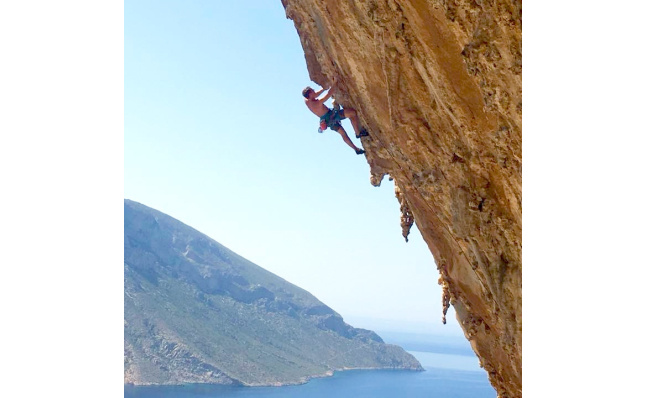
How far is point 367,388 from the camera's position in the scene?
71.9 metres

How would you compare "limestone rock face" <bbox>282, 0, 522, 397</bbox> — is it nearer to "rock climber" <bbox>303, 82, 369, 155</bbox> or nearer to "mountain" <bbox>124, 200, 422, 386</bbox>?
"rock climber" <bbox>303, 82, 369, 155</bbox>

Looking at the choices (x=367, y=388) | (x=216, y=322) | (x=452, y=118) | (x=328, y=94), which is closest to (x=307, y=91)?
(x=328, y=94)

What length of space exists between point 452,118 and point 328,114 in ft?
8.63

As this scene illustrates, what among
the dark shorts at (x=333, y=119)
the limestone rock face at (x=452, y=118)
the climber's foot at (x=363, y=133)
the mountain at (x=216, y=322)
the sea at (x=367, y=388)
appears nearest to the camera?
the limestone rock face at (x=452, y=118)

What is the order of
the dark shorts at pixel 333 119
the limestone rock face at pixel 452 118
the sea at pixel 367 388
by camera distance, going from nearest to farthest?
1. the limestone rock face at pixel 452 118
2. the dark shorts at pixel 333 119
3. the sea at pixel 367 388

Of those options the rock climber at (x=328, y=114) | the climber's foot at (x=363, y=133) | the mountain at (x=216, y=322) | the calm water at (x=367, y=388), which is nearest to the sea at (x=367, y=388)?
the calm water at (x=367, y=388)

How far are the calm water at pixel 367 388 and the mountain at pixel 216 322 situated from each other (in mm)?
1831

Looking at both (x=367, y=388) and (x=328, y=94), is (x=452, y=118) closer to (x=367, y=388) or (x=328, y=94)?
(x=328, y=94)

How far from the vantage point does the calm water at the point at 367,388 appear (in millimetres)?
59969

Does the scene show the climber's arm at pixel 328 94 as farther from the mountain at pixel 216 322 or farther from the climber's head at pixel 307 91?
the mountain at pixel 216 322

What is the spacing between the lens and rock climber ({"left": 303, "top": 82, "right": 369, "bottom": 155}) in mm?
7449

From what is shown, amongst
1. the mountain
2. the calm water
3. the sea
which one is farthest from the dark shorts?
the mountain

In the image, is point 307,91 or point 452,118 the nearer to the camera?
point 452,118
